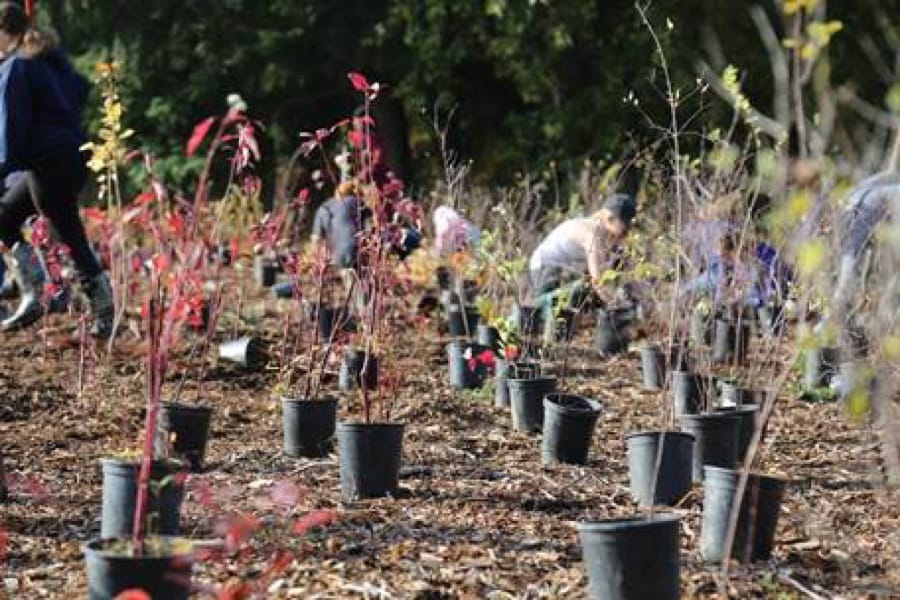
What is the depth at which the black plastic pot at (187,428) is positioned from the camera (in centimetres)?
408

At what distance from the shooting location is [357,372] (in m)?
5.42

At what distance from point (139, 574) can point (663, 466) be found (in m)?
1.72

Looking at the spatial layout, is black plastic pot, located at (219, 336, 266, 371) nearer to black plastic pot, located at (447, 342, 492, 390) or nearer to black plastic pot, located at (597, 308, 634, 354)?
black plastic pot, located at (447, 342, 492, 390)

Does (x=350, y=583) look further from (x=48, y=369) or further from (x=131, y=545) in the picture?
(x=48, y=369)

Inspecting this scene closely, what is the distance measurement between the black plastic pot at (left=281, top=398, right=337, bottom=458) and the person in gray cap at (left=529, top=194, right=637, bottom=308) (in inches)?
99.0

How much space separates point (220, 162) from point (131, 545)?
14.2 m

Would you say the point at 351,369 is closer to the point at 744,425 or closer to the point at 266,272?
the point at 744,425

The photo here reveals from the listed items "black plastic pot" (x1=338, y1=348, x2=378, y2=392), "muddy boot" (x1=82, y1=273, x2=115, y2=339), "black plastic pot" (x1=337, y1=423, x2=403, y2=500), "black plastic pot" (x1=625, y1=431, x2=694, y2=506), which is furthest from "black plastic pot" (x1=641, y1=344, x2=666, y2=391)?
"muddy boot" (x1=82, y1=273, x2=115, y2=339)

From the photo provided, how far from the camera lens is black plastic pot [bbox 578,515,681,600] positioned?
265 centimetres

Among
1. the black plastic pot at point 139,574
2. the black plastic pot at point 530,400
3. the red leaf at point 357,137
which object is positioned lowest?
the black plastic pot at point 139,574

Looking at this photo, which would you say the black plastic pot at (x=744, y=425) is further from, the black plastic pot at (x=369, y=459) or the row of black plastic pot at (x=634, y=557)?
the row of black plastic pot at (x=634, y=557)

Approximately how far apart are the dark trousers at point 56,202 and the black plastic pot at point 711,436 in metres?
3.43

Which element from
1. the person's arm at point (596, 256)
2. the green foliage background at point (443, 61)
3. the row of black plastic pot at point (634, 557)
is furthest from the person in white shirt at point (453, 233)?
the green foliage background at point (443, 61)

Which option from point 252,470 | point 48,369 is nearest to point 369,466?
point 252,470
